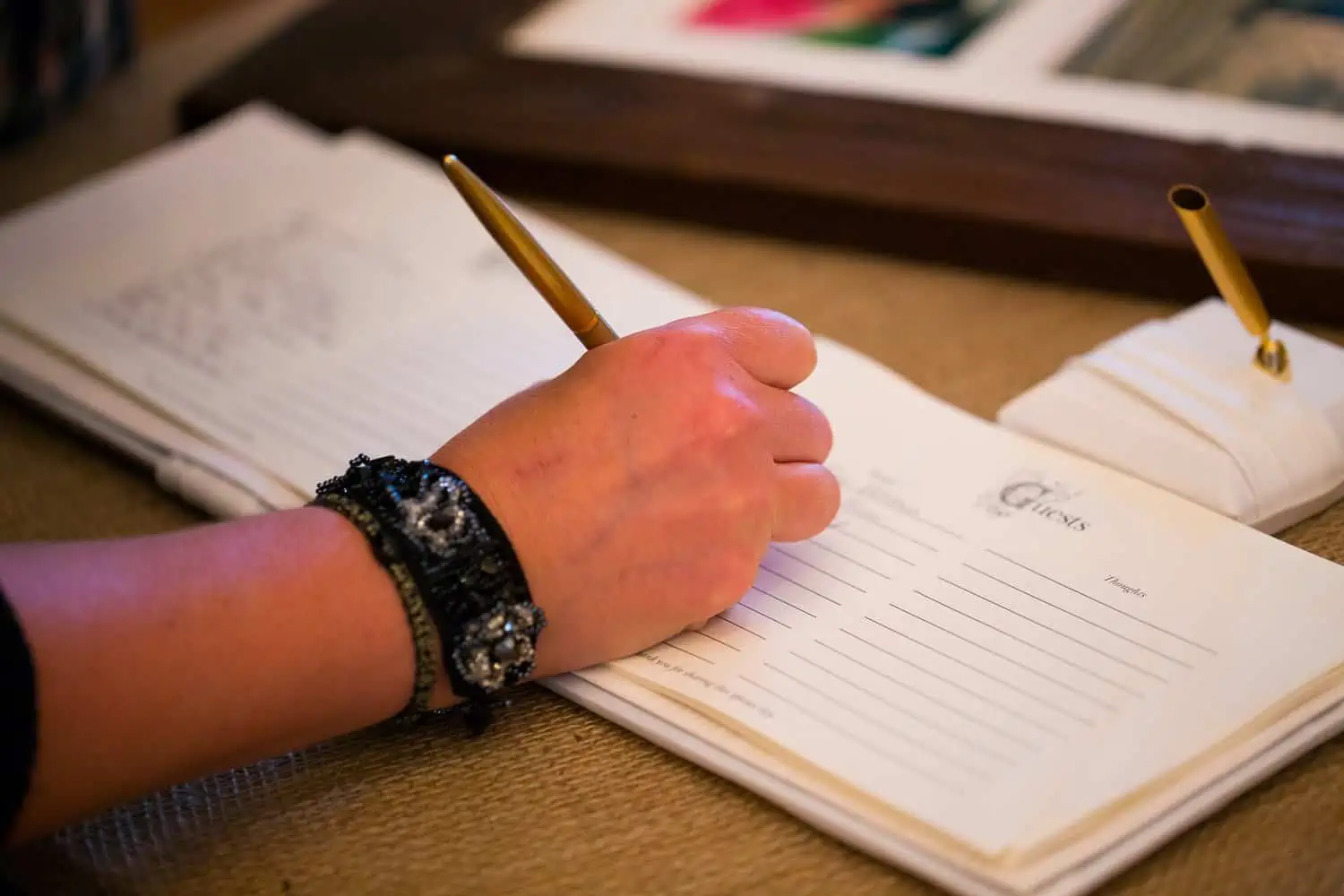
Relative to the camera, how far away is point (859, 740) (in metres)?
0.50

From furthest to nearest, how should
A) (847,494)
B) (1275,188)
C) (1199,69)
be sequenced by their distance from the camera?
(1199,69) → (1275,188) → (847,494)

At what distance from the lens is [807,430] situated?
59cm

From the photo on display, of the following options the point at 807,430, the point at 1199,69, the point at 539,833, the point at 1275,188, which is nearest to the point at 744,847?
the point at 539,833

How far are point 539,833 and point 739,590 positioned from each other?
123mm

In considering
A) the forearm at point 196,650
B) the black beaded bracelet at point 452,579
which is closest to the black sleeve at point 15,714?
the forearm at point 196,650

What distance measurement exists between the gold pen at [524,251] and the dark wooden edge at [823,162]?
295mm

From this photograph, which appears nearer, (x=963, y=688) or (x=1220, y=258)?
(x=963, y=688)

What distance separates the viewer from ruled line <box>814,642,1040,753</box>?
0.49m

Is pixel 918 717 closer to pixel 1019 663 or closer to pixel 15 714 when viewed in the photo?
pixel 1019 663

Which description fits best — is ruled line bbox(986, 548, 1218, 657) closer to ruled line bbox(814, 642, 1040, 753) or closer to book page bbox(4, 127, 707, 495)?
ruled line bbox(814, 642, 1040, 753)

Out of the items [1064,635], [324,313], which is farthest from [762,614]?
[324,313]

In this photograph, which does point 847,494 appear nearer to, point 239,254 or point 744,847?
point 744,847

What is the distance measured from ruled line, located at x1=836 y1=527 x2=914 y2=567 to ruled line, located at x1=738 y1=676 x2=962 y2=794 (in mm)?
95

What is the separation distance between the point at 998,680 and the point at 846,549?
10 centimetres
